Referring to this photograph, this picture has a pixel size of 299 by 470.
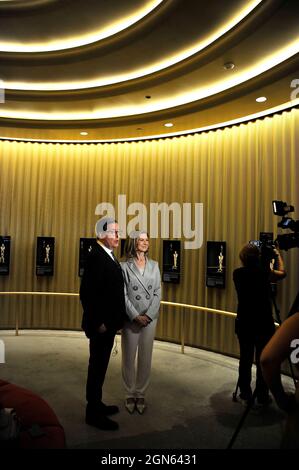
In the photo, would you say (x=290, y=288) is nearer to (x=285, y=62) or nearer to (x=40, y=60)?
(x=285, y=62)

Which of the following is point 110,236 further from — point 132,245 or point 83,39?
point 83,39

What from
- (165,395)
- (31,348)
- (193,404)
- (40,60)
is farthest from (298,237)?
(31,348)

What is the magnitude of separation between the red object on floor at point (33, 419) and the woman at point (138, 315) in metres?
1.30

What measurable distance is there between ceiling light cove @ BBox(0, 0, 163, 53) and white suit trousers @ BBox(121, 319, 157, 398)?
3.30 m

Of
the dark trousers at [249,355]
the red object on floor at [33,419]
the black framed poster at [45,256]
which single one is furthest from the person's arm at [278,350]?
the black framed poster at [45,256]

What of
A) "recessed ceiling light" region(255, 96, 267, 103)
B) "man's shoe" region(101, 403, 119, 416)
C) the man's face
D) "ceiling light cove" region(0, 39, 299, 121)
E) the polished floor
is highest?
"ceiling light cove" region(0, 39, 299, 121)

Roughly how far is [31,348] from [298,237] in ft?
16.3

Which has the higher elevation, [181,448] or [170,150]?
[170,150]

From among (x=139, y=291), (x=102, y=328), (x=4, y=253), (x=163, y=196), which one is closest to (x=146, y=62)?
(x=163, y=196)

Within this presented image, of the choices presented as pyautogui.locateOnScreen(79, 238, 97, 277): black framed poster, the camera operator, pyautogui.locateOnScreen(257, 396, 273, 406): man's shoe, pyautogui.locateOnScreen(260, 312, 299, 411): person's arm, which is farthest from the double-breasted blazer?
pyautogui.locateOnScreen(79, 238, 97, 277): black framed poster

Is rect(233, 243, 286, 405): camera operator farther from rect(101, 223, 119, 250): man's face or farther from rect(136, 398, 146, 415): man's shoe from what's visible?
rect(101, 223, 119, 250): man's face

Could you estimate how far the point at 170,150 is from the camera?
6.66m

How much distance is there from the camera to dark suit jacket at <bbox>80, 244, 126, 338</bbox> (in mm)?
3197

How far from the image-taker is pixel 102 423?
10.5ft
